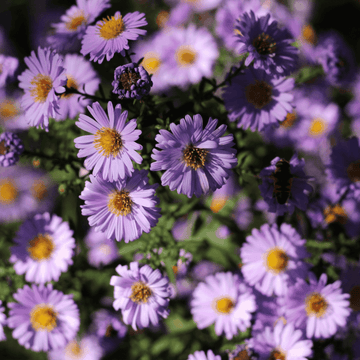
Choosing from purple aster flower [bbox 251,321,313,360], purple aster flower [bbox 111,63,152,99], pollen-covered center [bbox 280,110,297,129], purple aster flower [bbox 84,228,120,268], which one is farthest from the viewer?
pollen-covered center [bbox 280,110,297,129]

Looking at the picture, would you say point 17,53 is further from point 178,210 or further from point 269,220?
point 269,220

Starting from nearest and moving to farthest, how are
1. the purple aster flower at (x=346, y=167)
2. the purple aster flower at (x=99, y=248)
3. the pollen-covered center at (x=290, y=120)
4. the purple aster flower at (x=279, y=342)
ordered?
the purple aster flower at (x=279, y=342) → the purple aster flower at (x=346, y=167) → the purple aster flower at (x=99, y=248) → the pollen-covered center at (x=290, y=120)

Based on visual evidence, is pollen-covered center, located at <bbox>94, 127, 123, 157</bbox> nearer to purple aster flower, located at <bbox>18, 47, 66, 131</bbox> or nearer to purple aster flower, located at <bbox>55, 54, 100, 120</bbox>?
purple aster flower, located at <bbox>18, 47, 66, 131</bbox>

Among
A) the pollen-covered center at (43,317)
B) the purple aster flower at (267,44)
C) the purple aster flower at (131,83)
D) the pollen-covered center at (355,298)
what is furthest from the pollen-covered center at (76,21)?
the pollen-covered center at (355,298)

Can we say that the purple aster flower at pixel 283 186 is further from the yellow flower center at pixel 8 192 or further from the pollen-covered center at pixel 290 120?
the yellow flower center at pixel 8 192

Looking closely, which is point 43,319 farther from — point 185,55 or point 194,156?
Result: point 185,55

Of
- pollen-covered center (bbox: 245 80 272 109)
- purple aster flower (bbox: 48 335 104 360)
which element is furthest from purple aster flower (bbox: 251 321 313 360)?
pollen-covered center (bbox: 245 80 272 109)
